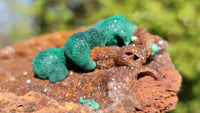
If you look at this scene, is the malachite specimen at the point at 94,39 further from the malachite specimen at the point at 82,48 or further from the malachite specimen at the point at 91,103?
the malachite specimen at the point at 91,103

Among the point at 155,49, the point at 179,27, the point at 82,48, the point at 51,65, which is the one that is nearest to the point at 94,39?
the point at 82,48

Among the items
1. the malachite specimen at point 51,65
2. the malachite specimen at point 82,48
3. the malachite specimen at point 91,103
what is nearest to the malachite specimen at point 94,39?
the malachite specimen at point 82,48

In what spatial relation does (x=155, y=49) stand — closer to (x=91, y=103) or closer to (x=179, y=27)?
(x=91, y=103)

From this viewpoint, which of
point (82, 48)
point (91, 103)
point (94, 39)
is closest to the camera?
point (91, 103)

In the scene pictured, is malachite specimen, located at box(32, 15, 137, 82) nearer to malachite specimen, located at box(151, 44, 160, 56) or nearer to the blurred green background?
malachite specimen, located at box(151, 44, 160, 56)

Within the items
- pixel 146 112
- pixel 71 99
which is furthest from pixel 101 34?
pixel 146 112
